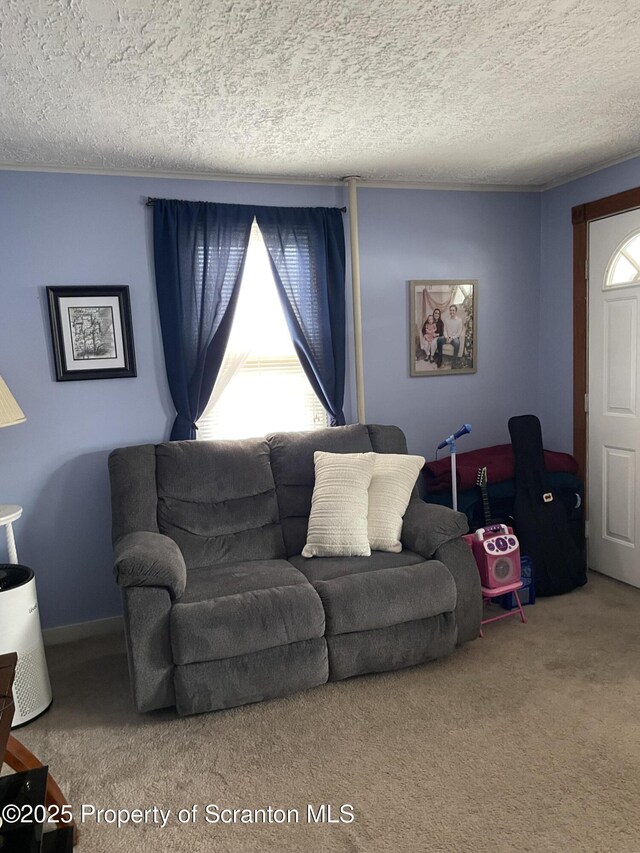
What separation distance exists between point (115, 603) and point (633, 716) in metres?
2.66

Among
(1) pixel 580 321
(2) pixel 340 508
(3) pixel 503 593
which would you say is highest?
(1) pixel 580 321

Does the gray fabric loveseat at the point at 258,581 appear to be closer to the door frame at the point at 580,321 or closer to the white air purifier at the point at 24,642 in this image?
the white air purifier at the point at 24,642

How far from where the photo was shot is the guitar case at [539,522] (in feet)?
12.3

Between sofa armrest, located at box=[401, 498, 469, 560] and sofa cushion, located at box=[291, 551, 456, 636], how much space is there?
102 millimetres

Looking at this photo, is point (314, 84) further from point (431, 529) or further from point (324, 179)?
point (431, 529)

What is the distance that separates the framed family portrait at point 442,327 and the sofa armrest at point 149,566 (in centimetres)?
209

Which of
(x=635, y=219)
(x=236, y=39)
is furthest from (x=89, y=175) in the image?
(x=635, y=219)

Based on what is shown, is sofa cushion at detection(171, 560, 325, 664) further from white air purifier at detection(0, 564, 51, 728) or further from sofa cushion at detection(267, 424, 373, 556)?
white air purifier at detection(0, 564, 51, 728)

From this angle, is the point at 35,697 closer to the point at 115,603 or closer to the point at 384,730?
the point at 115,603

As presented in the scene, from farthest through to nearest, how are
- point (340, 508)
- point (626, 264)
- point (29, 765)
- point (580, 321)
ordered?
point (580, 321)
point (626, 264)
point (340, 508)
point (29, 765)

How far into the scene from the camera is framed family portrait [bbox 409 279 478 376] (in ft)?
13.6

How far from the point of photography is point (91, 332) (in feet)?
11.3

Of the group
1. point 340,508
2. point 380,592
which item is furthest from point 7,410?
point 380,592

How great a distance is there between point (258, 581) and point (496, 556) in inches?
51.3
